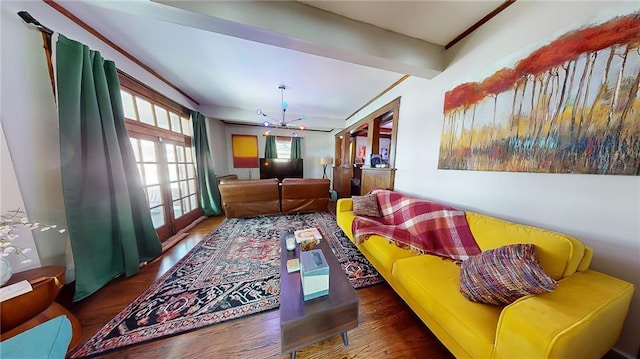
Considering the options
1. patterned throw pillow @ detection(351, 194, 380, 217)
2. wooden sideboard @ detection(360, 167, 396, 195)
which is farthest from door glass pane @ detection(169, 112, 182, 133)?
wooden sideboard @ detection(360, 167, 396, 195)

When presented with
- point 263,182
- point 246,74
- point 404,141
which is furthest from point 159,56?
point 404,141

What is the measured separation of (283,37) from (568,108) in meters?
2.05

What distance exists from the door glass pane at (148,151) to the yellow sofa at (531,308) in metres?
3.23

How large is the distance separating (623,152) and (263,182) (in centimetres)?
365

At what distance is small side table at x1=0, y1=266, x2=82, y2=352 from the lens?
90cm

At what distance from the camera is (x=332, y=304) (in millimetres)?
984

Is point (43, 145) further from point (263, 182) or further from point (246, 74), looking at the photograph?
point (263, 182)

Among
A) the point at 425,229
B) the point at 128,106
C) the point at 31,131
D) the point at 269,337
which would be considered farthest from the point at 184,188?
the point at 425,229

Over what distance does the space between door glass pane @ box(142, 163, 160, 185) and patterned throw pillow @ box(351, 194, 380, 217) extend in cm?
282

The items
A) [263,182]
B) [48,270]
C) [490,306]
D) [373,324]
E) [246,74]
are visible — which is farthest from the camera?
[263,182]

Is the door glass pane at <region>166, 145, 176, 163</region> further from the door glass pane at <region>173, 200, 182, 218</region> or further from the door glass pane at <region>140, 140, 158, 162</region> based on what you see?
the door glass pane at <region>173, 200, 182, 218</region>

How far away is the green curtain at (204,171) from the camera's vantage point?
11.3 feet

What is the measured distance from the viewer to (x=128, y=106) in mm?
2102

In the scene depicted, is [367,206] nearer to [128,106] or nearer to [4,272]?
[4,272]
